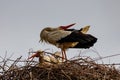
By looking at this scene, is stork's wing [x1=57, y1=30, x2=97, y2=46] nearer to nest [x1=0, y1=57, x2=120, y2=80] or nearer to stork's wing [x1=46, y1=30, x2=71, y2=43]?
stork's wing [x1=46, y1=30, x2=71, y2=43]

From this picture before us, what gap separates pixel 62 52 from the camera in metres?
5.73

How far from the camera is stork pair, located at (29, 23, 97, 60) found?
18.3 feet

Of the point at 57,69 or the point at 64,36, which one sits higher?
the point at 64,36

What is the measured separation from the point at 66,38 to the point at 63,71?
1.24 meters

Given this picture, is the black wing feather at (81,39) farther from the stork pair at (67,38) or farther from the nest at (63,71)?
the nest at (63,71)

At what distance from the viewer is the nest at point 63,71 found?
4.48 metres

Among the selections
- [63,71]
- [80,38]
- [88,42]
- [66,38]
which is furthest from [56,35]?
[63,71]

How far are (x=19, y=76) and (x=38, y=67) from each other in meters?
0.23

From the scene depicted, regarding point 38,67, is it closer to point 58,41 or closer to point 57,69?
point 57,69

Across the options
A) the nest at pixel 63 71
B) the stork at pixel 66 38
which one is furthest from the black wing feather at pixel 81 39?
the nest at pixel 63 71

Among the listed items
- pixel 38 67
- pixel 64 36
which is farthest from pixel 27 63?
pixel 64 36

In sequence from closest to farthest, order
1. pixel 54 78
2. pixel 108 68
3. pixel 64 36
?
pixel 54 78
pixel 108 68
pixel 64 36

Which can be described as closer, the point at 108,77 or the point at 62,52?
the point at 108,77

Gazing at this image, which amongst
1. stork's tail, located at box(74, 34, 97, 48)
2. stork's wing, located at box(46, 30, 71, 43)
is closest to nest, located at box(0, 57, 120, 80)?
stork's tail, located at box(74, 34, 97, 48)
